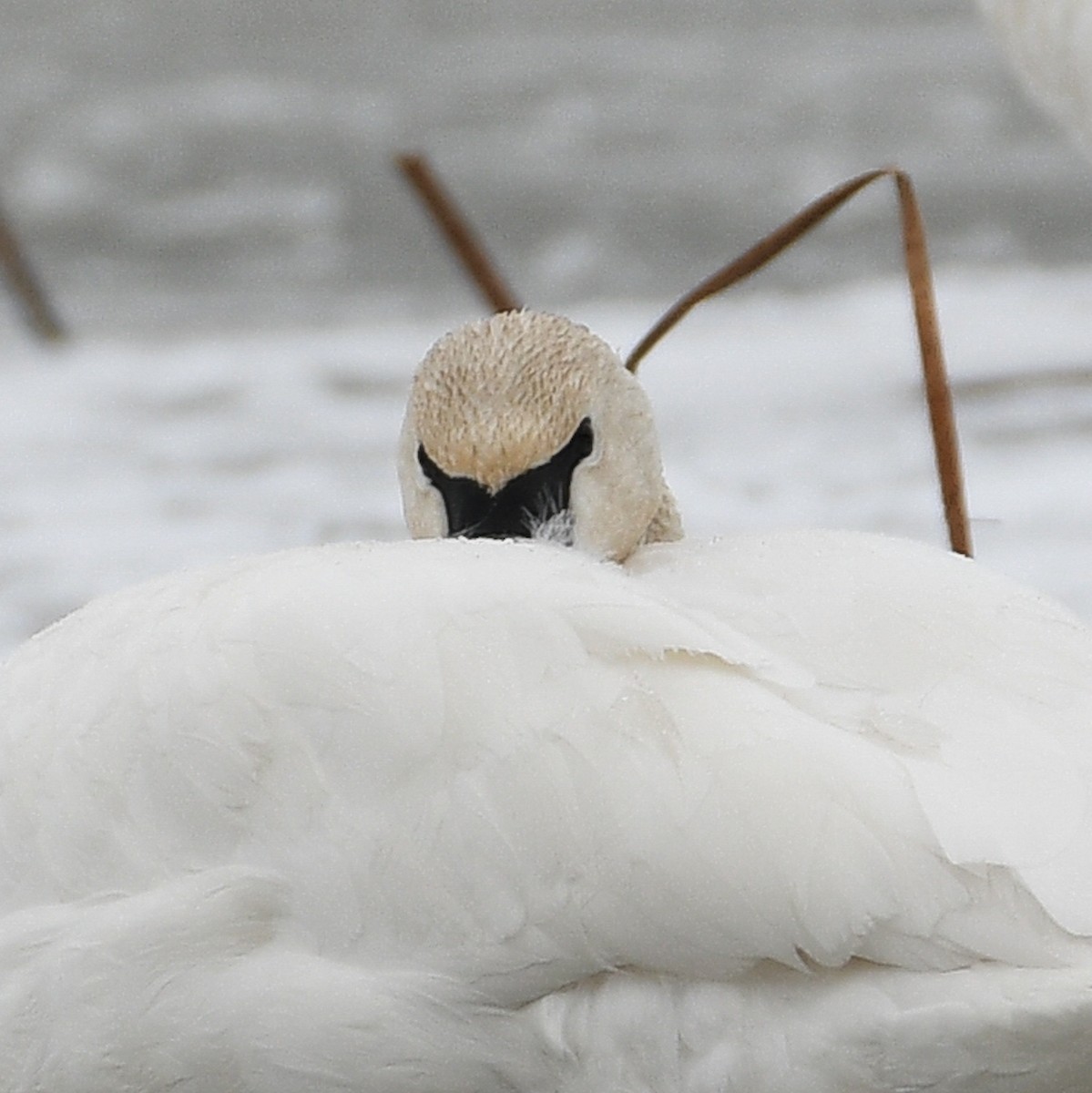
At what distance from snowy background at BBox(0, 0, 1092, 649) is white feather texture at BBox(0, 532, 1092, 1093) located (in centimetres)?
185

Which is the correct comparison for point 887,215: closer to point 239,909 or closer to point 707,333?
point 707,333

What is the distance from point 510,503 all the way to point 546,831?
1.90ft

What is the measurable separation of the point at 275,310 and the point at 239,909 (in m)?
4.79

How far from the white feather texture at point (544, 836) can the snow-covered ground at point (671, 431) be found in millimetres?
1805

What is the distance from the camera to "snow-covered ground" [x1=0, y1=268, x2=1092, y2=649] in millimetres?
4422

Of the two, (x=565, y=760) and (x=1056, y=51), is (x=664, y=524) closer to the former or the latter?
(x=565, y=760)

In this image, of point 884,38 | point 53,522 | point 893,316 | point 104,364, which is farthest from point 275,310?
point 884,38

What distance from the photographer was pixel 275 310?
6590mm

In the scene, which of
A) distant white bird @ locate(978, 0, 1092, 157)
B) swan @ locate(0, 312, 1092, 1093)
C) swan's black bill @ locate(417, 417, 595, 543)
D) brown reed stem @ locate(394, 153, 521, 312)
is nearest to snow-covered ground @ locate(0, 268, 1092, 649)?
distant white bird @ locate(978, 0, 1092, 157)

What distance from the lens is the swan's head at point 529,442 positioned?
2.34 metres

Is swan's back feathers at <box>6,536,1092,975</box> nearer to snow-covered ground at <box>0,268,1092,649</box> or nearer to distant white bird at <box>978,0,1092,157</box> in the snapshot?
snow-covered ground at <box>0,268,1092,649</box>

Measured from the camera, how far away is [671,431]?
5.19m

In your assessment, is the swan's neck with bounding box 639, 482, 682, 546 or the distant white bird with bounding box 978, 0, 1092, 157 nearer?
the swan's neck with bounding box 639, 482, 682, 546

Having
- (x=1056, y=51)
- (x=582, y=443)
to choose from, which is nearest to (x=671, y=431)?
(x=1056, y=51)
